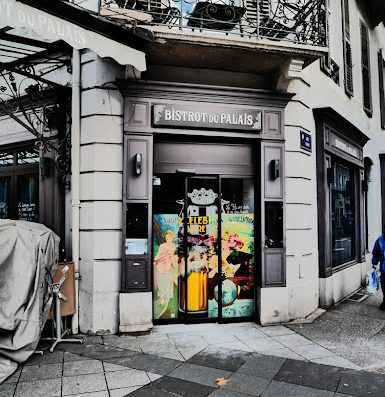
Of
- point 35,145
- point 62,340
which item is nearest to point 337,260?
point 62,340

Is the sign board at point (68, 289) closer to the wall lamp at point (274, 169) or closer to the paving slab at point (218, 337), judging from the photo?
the paving slab at point (218, 337)

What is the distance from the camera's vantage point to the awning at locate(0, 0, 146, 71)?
156 inches

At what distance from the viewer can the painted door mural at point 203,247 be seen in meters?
6.40

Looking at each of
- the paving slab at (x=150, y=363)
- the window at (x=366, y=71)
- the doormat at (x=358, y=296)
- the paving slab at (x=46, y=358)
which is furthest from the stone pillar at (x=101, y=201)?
the window at (x=366, y=71)

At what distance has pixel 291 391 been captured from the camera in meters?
4.02

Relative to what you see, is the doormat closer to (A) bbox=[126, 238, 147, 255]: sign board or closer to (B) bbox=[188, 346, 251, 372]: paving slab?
(B) bbox=[188, 346, 251, 372]: paving slab

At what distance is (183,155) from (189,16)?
2146mm

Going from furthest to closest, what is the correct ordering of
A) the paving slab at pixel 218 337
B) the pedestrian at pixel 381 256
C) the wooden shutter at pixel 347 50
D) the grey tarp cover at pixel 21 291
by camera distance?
the wooden shutter at pixel 347 50
the pedestrian at pixel 381 256
the paving slab at pixel 218 337
the grey tarp cover at pixel 21 291

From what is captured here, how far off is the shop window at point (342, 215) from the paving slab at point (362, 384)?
4104 millimetres

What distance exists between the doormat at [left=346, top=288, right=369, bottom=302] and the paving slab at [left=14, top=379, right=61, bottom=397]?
6471mm

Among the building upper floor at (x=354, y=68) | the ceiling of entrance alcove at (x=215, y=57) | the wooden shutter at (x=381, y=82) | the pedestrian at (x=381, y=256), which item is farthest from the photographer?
the wooden shutter at (x=381, y=82)

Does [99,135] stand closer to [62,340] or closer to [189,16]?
[189,16]

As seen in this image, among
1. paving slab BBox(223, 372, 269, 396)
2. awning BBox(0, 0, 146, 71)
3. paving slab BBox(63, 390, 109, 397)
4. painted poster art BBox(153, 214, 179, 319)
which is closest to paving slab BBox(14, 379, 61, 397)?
paving slab BBox(63, 390, 109, 397)

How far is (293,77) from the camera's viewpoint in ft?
20.8
